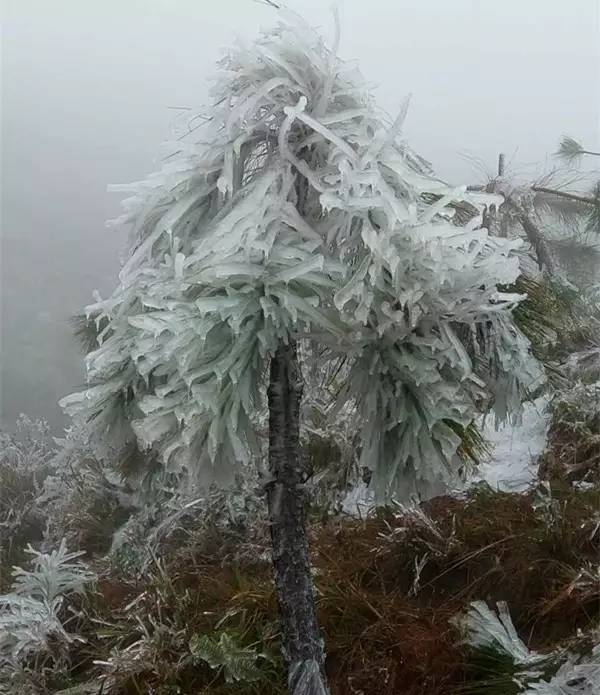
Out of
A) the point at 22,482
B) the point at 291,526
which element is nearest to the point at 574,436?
the point at 291,526

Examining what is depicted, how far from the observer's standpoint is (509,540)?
3717 mm

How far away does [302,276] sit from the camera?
1.79m

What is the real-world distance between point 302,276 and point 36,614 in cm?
344

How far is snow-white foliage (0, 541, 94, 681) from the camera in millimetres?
3943

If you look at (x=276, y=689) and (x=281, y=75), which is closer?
(x=281, y=75)

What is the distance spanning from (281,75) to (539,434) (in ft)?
14.0

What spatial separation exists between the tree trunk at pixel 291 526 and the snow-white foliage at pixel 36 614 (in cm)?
213

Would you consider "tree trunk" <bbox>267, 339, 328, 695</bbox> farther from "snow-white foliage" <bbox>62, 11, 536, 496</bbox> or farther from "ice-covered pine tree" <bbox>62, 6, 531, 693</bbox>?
"snow-white foliage" <bbox>62, 11, 536, 496</bbox>

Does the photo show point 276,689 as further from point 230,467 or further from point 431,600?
point 230,467

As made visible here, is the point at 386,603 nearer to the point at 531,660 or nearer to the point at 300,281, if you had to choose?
the point at 531,660

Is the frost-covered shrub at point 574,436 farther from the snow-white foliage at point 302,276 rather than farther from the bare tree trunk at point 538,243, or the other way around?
the snow-white foliage at point 302,276

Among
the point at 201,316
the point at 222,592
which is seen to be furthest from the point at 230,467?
the point at 222,592

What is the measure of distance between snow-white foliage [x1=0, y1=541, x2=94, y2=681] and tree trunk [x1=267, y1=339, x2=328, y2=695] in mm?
2134

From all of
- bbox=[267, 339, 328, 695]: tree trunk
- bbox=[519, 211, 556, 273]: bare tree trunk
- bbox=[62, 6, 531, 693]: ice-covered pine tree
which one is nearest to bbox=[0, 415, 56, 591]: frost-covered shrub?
bbox=[267, 339, 328, 695]: tree trunk
